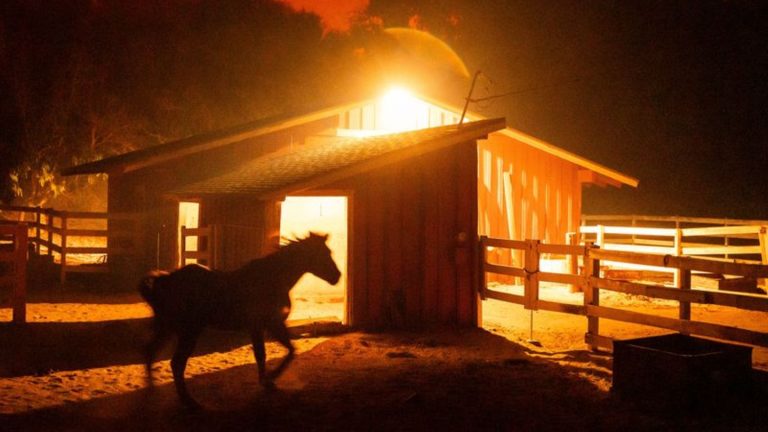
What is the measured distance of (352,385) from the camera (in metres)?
8.29

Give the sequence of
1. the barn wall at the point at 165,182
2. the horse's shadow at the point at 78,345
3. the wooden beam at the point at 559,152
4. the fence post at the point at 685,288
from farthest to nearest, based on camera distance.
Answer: the wooden beam at the point at 559,152, the barn wall at the point at 165,182, the horse's shadow at the point at 78,345, the fence post at the point at 685,288

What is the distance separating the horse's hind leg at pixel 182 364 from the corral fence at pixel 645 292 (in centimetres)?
548

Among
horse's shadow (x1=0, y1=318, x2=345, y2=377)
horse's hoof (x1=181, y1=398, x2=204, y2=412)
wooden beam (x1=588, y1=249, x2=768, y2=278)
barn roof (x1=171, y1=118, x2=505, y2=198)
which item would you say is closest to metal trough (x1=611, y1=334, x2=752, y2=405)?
wooden beam (x1=588, y1=249, x2=768, y2=278)

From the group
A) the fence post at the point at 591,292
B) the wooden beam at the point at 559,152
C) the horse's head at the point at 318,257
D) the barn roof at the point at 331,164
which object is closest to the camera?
the horse's head at the point at 318,257

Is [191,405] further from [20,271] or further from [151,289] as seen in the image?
[20,271]

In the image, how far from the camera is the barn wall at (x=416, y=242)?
39.7 feet

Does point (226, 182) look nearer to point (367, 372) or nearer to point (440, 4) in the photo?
point (367, 372)

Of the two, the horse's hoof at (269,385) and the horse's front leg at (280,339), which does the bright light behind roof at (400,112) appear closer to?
the horse's front leg at (280,339)

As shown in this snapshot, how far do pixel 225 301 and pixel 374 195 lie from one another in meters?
4.73

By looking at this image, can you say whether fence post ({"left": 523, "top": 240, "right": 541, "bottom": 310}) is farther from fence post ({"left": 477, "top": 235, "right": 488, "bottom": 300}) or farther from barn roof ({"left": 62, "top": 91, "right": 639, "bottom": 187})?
barn roof ({"left": 62, "top": 91, "right": 639, "bottom": 187})

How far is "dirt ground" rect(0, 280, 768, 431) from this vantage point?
6.78 m

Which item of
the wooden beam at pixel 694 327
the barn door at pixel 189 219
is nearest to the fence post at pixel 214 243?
the barn door at pixel 189 219

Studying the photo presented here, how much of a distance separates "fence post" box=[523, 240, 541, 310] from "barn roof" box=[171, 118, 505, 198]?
2.25 metres

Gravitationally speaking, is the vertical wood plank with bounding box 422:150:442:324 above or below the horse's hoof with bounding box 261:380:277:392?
above
